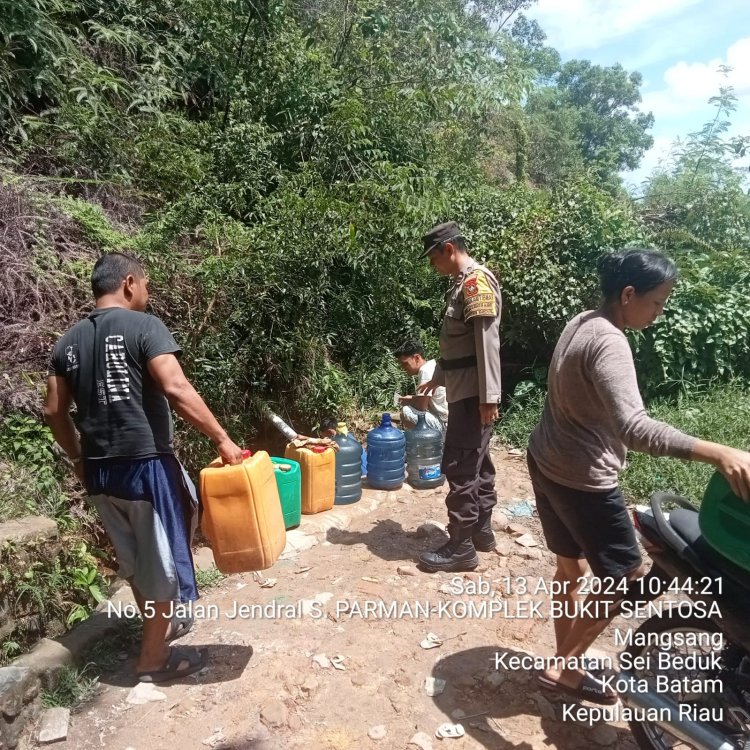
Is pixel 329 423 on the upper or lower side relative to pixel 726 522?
lower

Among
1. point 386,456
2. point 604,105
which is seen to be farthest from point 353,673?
point 604,105

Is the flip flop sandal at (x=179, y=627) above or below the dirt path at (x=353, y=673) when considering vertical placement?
above

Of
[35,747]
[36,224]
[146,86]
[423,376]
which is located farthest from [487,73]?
[35,747]

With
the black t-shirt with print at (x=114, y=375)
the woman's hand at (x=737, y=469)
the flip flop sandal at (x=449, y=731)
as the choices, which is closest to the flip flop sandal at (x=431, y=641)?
the flip flop sandal at (x=449, y=731)

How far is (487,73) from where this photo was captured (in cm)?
840

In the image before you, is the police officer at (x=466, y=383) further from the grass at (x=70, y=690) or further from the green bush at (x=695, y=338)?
the green bush at (x=695, y=338)

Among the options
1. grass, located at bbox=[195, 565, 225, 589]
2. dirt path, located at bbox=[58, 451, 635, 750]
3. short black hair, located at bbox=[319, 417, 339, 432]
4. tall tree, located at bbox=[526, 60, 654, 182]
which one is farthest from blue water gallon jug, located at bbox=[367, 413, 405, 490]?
tall tree, located at bbox=[526, 60, 654, 182]

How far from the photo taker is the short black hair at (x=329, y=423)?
4.97 meters

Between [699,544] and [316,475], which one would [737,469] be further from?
[316,475]

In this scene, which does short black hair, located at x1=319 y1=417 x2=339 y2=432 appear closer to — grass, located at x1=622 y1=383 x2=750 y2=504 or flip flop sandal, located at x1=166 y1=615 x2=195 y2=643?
flip flop sandal, located at x1=166 y1=615 x2=195 y2=643

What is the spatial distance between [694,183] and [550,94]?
60.2 feet

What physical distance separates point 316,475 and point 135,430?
2009 mm

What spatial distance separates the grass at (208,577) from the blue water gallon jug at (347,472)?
1275mm

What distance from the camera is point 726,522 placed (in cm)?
183
